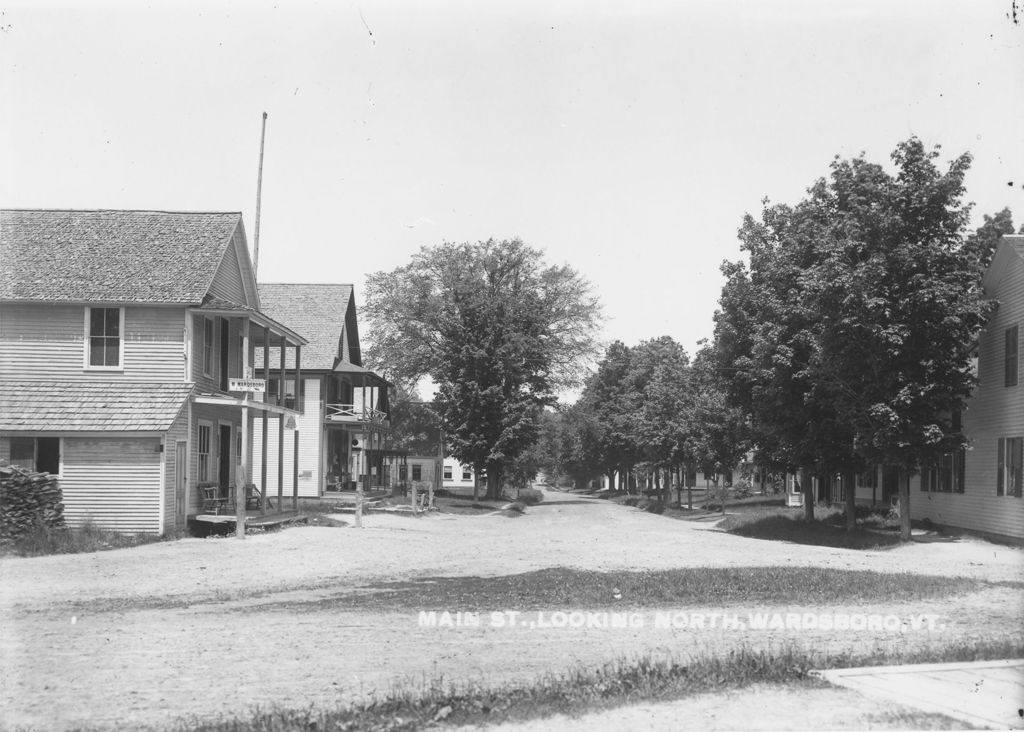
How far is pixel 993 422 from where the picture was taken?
1137 inches

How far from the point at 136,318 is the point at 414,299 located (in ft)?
128

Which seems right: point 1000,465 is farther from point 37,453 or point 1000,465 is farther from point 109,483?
point 37,453

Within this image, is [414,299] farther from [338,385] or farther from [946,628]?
[946,628]

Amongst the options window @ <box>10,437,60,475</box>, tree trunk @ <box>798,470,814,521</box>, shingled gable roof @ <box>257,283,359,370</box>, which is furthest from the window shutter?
shingled gable roof @ <box>257,283,359,370</box>

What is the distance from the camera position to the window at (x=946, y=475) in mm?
32250

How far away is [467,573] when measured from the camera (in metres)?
18.0

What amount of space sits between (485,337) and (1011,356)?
1246 inches

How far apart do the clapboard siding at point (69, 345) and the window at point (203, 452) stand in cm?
317

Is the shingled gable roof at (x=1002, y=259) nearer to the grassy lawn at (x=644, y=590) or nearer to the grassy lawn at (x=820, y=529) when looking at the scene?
the grassy lawn at (x=820, y=529)

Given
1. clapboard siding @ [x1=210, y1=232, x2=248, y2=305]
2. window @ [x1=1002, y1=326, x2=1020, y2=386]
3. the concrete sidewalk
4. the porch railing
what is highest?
clapboard siding @ [x1=210, y1=232, x2=248, y2=305]

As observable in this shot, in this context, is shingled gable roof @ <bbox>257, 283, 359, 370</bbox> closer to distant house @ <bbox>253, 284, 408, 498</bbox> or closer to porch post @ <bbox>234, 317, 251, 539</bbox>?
distant house @ <bbox>253, 284, 408, 498</bbox>

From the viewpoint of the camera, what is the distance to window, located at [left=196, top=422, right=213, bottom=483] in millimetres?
29469

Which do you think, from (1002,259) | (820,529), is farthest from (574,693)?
(820,529)

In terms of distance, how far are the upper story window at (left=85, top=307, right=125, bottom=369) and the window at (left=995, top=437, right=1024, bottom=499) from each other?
76.3 feet
